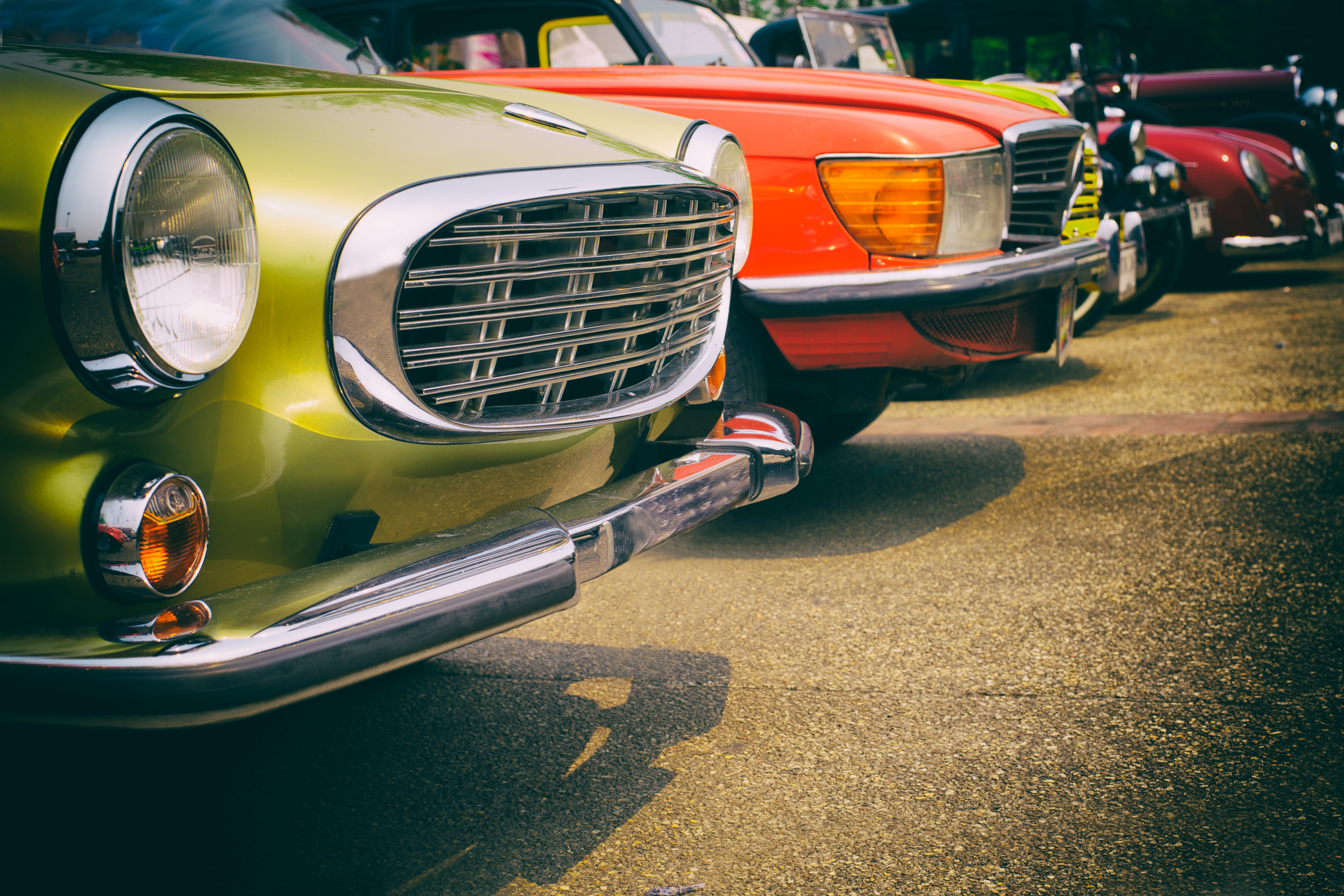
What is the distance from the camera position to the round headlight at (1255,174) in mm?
7188

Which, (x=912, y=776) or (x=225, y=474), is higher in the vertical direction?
(x=225, y=474)

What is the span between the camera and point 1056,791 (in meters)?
1.93

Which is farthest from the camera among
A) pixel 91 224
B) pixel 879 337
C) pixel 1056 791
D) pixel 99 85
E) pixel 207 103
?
pixel 879 337

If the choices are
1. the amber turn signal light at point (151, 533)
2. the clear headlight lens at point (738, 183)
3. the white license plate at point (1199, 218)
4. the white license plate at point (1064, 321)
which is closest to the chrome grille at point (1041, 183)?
the white license plate at point (1064, 321)

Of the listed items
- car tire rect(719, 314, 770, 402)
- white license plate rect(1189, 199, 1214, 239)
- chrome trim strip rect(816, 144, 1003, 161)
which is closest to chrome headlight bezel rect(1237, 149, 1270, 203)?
white license plate rect(1189, 199, 1214, 239)

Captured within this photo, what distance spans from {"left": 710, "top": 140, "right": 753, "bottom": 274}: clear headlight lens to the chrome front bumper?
5943mm

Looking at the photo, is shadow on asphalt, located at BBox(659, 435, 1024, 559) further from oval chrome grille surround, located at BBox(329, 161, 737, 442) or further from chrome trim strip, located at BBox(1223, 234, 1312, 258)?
chrome trim strip, located at BBox(1223, 234, 1312, 258)

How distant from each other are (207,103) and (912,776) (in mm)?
1584

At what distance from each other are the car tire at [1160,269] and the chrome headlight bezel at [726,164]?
4.44m

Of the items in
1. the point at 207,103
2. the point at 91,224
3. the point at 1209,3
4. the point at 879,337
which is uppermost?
the point at 1209,3

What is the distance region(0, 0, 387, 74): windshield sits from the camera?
275cm

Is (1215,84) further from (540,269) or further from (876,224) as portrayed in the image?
(540,269)

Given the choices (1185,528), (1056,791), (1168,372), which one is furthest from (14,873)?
(1168,372)

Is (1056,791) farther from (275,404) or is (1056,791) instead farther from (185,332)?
(185,332)
